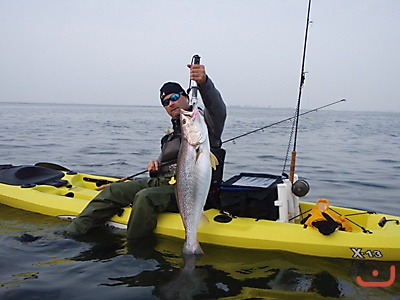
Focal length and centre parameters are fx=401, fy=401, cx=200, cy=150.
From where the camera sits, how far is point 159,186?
564 cm

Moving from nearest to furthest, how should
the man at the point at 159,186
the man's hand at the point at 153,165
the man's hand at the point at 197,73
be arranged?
the man's hand at the point at 197,73 → the man at the point at 159,186 → the man's hand at the point at 153,165

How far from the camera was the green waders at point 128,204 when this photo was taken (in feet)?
17.6

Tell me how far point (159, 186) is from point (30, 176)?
3.39 meters

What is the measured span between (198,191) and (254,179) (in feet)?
5.96

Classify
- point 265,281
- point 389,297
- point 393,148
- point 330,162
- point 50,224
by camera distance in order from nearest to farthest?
1. point 389,297
2. point 265,281
3. point 50,224
4. point 330,162
5. point 393,148

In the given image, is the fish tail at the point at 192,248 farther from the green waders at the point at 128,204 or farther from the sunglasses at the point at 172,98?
the sunglasses at the point at 172,98

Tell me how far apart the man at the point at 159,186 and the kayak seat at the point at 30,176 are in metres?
2.00

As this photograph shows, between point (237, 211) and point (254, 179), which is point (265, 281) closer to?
point (237, 211)

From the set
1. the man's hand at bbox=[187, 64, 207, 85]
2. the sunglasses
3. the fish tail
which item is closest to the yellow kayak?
the fish tail

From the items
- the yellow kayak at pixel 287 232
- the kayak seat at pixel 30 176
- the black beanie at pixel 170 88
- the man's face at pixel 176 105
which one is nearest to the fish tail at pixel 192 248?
the yellow kayak at pixel 287 232

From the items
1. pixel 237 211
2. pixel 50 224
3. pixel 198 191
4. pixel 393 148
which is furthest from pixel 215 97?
pixel 393 148

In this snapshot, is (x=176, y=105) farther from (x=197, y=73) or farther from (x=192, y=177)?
(x=192, y=177)

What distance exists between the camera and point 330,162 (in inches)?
578

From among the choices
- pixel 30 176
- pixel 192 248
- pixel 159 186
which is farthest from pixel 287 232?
pixel 30 176
